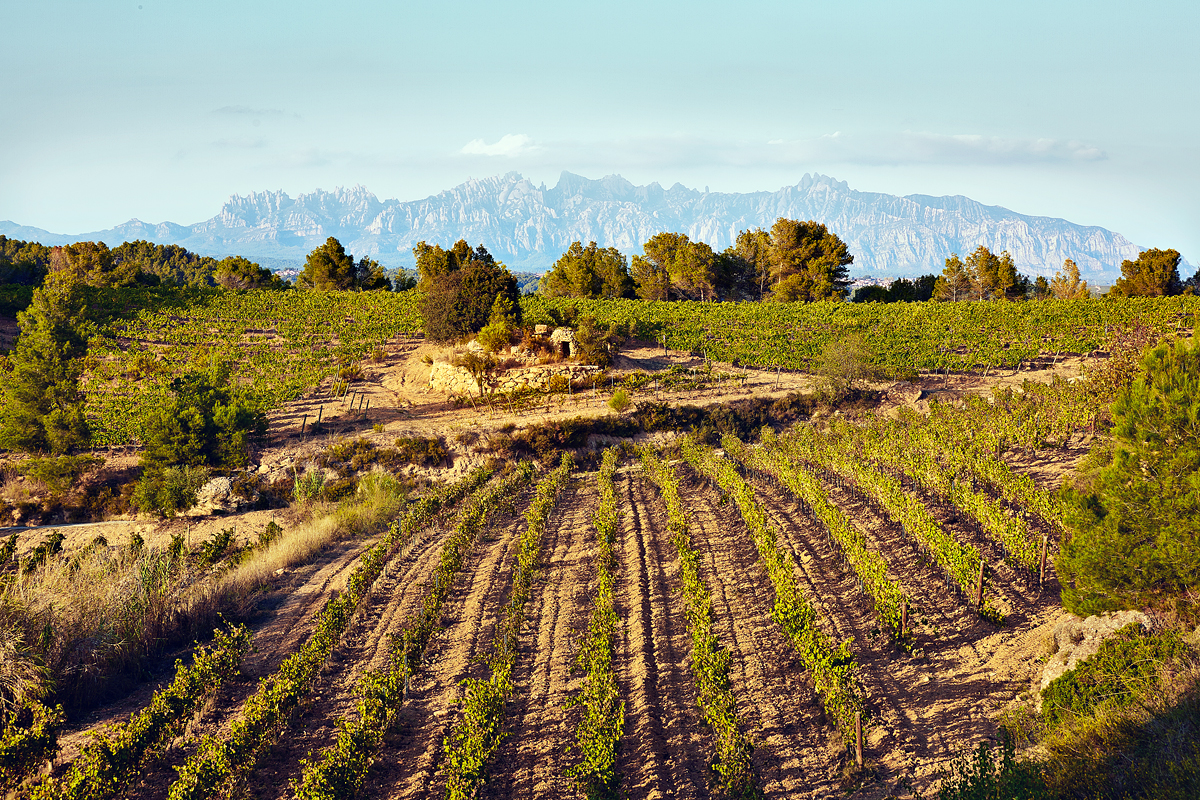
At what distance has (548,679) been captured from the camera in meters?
10.8

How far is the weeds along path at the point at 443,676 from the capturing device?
8391mm

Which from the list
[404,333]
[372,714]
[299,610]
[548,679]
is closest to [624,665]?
[548,679]

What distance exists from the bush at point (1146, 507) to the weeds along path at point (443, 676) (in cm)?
1026

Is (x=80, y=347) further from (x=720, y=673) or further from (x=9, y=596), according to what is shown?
(x=720, y=673)

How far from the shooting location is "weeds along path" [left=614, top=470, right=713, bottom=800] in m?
8.30

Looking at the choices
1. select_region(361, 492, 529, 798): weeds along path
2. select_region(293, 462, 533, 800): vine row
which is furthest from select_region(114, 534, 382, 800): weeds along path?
select_region(361, 492, 529, 798): weeds along path

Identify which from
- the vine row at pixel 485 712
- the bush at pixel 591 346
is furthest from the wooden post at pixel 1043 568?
the bush at pixel 591 346

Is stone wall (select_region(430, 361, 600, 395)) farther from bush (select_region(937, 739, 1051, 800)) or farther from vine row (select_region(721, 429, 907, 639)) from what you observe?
bush (select_region(937, 739, 1051, 800))

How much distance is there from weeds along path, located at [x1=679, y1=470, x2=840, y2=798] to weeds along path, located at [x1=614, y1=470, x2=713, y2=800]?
2.59ft

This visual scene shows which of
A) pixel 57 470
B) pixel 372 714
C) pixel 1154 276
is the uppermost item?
pixel 1154 276

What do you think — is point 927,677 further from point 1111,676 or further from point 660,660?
point 660,660

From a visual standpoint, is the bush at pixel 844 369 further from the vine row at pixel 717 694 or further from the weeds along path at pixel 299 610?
the weeds along path at pixel 299 610

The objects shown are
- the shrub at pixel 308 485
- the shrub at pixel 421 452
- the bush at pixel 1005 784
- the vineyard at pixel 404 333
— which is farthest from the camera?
the vineyard at pixel 404 333

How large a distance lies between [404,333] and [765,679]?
3855cm
